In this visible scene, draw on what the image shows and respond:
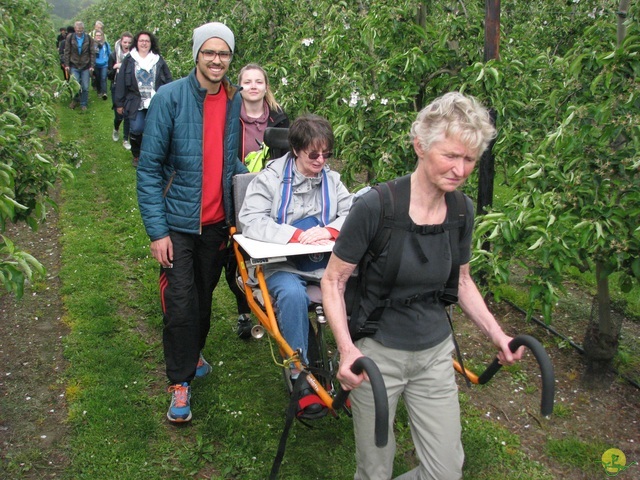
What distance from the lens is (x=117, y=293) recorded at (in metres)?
6.50

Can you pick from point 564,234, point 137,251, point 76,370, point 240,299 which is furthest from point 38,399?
point 564,234

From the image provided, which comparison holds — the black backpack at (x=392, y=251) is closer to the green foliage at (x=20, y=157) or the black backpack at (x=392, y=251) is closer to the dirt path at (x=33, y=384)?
the green foliage at (x=20, y=157)

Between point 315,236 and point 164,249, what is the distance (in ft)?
3.20

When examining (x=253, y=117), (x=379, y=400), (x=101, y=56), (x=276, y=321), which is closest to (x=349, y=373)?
(x=379, y=400)

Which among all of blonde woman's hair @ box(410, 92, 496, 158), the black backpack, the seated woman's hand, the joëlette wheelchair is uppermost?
blonde woman's hair @ box(410, 92, 496, 158)

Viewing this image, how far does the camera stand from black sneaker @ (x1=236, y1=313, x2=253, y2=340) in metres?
5.68

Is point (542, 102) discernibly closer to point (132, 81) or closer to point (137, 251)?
point (137, 251)

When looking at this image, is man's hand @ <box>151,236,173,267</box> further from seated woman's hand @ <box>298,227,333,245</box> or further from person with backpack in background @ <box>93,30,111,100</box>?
person with backpack in background @ <box>93,30,111,100</box>

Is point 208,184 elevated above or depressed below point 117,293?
above

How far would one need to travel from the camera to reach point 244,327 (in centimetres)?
569

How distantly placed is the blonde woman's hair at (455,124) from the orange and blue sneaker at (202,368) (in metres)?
2.92

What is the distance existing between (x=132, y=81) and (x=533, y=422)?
25.1 feet

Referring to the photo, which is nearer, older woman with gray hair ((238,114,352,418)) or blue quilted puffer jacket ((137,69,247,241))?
older woman with gray hair ((238,114,352,418))

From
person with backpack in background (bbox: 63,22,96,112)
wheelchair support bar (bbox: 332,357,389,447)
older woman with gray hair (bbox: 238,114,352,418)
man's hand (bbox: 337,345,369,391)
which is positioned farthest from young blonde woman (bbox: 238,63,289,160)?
person with backpack in background (bbox: 63,22,96,112)
